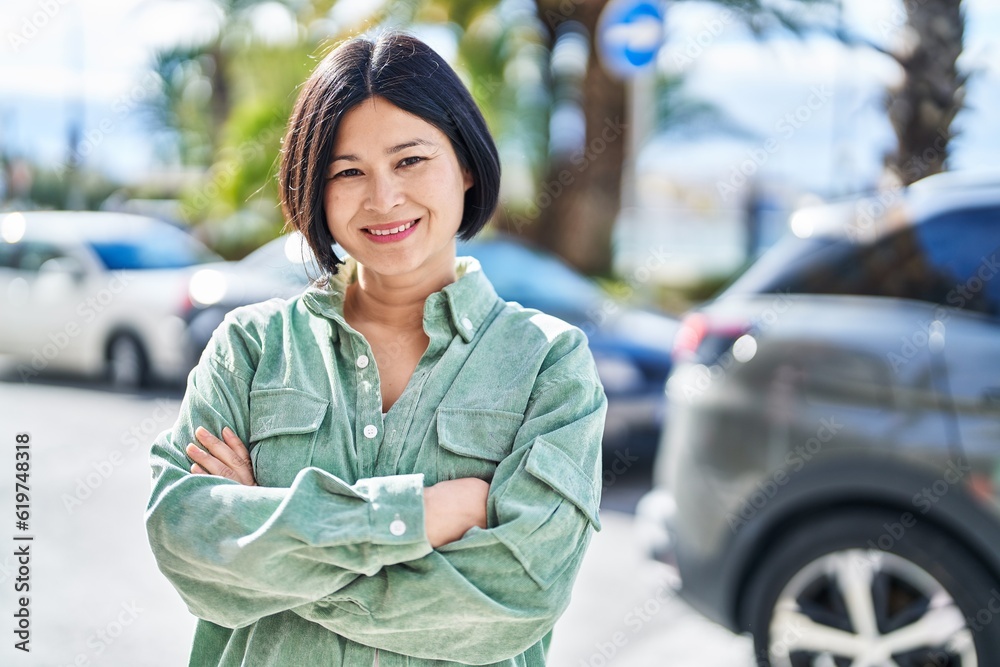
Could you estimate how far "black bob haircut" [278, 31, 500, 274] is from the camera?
1599 millimetres

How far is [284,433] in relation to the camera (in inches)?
62.4

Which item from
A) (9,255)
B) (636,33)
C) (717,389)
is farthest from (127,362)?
(717,389)

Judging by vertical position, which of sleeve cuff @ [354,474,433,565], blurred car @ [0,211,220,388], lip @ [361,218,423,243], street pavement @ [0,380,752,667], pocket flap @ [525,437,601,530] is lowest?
street pavement @ [0,380,752,667]

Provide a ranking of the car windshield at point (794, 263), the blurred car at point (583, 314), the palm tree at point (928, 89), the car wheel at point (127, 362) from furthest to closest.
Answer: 1. the car wheel at point (127, 362)
2. the blurred car at point (583, 314)
3. the palm tree at point (928, 89)
4. the car windshield at point (794, 263)

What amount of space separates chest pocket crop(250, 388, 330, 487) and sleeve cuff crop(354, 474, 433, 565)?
6.3 inches

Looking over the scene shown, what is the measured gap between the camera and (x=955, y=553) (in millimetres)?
2883

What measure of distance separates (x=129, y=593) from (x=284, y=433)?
3315 millimetres

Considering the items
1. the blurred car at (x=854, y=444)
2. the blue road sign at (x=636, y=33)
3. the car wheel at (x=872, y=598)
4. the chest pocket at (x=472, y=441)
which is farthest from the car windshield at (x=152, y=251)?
the chest pocket at (x=472, y=441)

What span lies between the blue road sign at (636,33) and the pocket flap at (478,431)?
6829 millimetres

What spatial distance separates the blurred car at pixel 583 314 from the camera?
631cm

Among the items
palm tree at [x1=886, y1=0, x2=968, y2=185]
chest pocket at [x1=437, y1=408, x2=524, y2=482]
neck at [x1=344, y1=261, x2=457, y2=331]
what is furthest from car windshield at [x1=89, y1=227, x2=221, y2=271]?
chest pocket at [x1=437, y1=408, x2=524, y2=482]

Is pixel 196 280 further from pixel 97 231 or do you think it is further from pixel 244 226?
pixel 244 226

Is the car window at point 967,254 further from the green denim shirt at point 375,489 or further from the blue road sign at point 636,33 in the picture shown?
the blue road sign at point 636,33

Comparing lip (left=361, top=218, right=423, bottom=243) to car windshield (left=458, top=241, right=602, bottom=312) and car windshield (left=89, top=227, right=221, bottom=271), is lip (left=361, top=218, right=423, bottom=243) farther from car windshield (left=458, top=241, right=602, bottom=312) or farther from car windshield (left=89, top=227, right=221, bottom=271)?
car windshield (left=89, top=227, right=221, bottom=271)
